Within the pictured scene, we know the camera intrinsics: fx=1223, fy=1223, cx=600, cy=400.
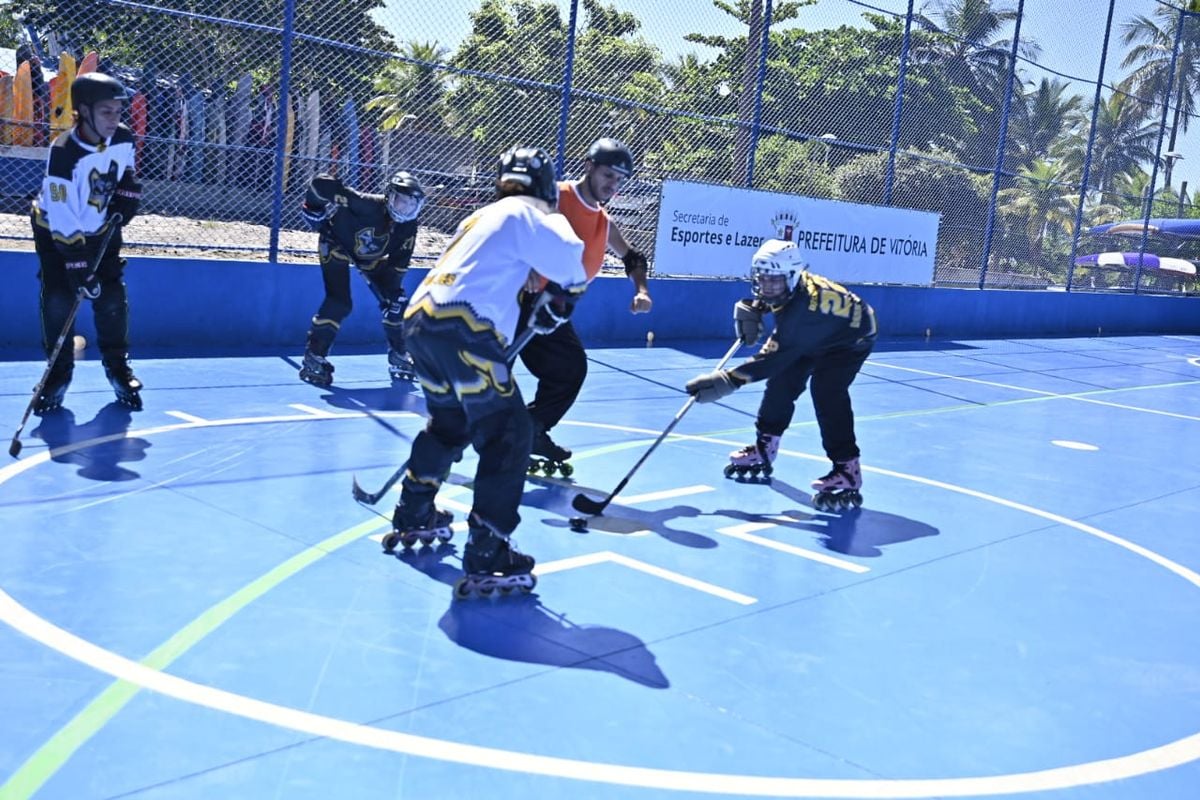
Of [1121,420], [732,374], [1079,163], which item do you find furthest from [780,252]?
[1079,163]

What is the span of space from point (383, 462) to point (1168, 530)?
4889mm

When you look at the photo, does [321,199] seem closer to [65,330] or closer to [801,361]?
[65,330]

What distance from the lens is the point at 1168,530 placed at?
24.7 ft

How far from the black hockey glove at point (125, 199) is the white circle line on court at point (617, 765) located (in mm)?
4525

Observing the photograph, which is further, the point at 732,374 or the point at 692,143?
the point at 692,143

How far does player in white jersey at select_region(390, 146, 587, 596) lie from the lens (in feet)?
16.6

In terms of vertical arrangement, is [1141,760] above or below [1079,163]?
below

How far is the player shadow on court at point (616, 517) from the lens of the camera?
6.55 metres

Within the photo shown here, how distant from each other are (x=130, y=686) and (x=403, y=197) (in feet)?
21.2

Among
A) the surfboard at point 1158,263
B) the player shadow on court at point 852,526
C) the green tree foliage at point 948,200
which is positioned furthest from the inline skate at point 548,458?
the surfboard at point 1158,263

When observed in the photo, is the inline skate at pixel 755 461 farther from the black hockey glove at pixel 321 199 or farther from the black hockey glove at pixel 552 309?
the black hockey glove at pixel 321 199

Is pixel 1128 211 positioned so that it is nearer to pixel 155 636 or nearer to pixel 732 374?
pixel 732 374

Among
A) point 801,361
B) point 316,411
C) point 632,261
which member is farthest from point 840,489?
point 316,411

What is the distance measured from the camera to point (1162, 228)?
29312 millimetres
